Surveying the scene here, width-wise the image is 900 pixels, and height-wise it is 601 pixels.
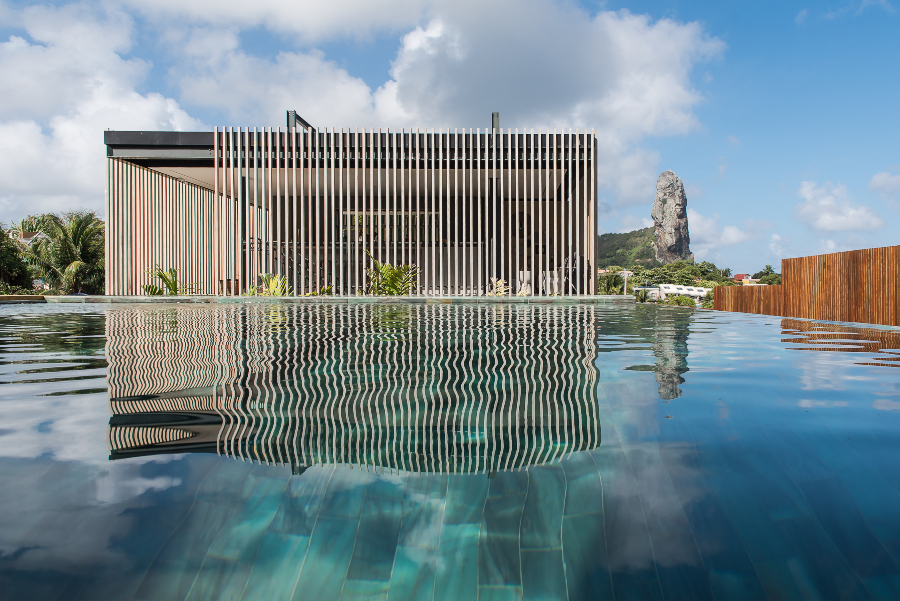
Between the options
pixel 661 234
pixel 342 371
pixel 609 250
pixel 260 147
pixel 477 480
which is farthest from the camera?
pixel 661 234

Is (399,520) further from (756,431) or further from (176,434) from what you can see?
(756,431)

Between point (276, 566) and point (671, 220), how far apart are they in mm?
113430

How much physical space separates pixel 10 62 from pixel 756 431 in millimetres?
16342

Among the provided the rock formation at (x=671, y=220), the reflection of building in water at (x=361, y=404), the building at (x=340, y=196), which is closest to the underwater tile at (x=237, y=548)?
the reflection of building in water at (x=361, y=404)

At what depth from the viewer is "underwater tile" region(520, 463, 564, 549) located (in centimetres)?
86

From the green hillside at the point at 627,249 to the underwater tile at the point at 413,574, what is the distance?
69.6 m

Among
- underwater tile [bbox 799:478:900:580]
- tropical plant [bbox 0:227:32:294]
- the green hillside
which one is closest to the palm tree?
tropical plant [bbox 0:227:32:294]

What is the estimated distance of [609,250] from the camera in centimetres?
7100

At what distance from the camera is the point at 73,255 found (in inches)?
750

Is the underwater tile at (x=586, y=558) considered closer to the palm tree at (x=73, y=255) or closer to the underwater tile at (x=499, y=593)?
the underwater tile at (x=499, y=593)

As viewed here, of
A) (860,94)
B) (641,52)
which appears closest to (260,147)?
(641,52)

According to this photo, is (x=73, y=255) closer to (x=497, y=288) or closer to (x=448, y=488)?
(x=497, y=288)

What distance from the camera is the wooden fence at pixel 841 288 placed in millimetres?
7402

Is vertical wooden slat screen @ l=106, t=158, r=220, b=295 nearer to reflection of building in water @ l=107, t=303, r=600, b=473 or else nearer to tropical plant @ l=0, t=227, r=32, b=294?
tropical plant @ l=0, t=227, r=32, b=294
